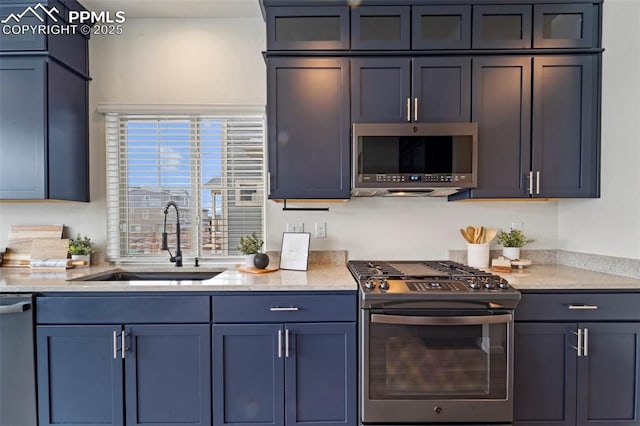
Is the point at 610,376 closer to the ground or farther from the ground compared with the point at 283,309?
closer to the ground

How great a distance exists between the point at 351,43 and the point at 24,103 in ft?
7.12

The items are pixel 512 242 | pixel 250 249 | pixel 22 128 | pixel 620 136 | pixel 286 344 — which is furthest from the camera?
pixel 512 242

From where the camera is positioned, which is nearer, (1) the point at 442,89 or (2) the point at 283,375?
(2) the point at 283,375

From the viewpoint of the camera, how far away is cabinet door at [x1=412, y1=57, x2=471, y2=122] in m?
2.06

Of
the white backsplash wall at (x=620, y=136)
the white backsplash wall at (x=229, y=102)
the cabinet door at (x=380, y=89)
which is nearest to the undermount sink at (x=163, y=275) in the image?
the white backsplash wall at (x=229, y=102)

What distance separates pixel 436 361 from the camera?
169 centimetres

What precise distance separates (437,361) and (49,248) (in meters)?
2.74

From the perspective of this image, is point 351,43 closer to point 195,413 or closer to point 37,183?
point 37,183

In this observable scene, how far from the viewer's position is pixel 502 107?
207 cm

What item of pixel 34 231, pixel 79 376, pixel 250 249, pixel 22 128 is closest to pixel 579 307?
pixel 250 249

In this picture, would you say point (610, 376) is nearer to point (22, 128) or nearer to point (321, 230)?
point (321, 230)

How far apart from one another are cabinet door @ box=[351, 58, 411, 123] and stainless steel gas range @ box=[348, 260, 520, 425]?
1086 millimetres

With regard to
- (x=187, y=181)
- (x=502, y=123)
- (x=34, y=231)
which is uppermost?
(x=502, y=123)

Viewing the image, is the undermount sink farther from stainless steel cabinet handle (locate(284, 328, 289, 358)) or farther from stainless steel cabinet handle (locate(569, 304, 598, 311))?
stainless steel cabinet handle (locate(569, 304, 598, 311))
